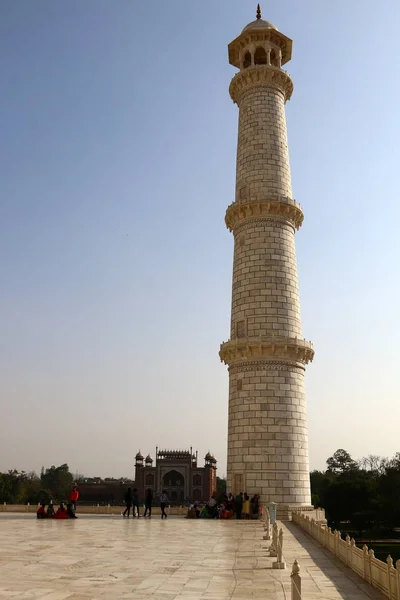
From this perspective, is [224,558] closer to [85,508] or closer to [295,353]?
[295,353]

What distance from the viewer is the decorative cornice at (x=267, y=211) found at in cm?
2730

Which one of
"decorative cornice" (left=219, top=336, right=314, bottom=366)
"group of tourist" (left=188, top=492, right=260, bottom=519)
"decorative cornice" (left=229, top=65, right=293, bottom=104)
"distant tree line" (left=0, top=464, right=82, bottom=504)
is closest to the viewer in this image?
"group of tourist" (left=188, top=492, right=260, bottom=519)

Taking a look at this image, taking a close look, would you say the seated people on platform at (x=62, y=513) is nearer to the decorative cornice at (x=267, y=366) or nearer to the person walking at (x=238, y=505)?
the person walking at (x=238, y=505)

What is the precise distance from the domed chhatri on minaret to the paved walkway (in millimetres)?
6566

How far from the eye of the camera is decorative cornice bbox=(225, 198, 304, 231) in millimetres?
27297

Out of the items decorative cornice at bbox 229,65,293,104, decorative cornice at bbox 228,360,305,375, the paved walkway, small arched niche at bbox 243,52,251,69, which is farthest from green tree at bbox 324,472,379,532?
the paved walkway

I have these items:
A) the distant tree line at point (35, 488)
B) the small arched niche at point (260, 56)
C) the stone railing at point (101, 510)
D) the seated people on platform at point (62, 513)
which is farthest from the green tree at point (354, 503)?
the small arched niche at point (260, 56)

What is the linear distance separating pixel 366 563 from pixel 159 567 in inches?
149

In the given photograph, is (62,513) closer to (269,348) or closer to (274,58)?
(269,348)

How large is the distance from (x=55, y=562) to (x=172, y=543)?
4.21 metres

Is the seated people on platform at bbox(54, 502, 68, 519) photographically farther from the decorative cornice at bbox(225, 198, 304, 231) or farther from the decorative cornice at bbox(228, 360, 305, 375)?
the decorative cornice at bbox(225, 198, 304, 231)

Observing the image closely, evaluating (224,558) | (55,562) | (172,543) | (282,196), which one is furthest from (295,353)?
(55,562)

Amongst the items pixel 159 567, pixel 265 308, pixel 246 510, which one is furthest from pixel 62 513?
pixel 159 567

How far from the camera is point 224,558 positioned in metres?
12.5
